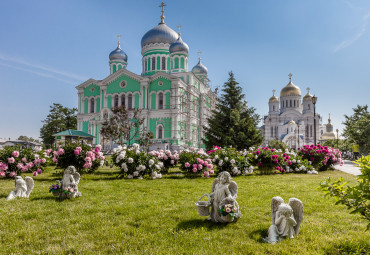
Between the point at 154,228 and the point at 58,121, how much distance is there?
144 feet

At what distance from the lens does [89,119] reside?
3575cm

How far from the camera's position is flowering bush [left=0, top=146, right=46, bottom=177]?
9.16m

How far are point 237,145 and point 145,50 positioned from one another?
2436 centimetres

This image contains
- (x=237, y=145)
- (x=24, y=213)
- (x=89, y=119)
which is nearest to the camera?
(x=24, y=213)

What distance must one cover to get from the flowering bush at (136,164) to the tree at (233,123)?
9.83m

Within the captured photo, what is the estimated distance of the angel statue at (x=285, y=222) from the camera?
11.7 feet

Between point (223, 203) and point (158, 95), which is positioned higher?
point (158, 95)

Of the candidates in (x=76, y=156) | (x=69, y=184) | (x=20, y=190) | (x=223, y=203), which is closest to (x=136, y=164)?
(x=76, y=156)

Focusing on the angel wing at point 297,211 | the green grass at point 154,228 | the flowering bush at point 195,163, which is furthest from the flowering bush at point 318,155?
the angel wing at point 297,211

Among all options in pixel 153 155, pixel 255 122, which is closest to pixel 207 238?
pixel 153 155

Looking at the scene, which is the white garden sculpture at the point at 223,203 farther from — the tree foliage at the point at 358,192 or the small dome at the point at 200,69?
the small dome at the point at 200,69

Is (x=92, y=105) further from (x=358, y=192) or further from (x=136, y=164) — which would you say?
(x=358, y=192)

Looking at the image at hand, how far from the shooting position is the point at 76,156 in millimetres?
9305

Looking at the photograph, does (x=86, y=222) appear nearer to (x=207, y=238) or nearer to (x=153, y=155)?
(x=207, y=238)
